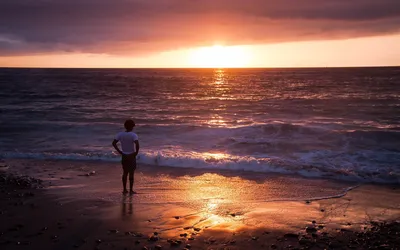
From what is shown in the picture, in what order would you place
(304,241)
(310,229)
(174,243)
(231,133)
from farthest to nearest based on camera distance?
1. (231,133)
2. (310,229)
3. (304,241)
4. (174,243)

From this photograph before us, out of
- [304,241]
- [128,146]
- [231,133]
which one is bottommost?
[231,133]

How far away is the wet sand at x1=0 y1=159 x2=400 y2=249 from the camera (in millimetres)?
6332

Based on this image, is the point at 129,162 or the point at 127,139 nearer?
the point at 127,139

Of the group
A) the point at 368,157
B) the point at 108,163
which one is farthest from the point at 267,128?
the point at 108,163

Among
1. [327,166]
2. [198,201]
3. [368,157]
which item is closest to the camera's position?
[198,201]

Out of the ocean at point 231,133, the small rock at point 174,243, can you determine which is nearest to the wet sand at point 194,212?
the small rock at point 174,243

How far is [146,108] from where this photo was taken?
3045cm

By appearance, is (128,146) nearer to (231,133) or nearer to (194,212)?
(194,212)

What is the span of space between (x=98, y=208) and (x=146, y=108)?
22695mm

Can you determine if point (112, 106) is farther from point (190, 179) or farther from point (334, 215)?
point (334, 215)

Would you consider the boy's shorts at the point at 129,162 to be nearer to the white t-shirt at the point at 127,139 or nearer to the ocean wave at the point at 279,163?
the white t-shirt at the point at 127,139

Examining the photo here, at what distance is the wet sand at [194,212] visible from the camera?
6332 millimetres

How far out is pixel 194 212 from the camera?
7.73m

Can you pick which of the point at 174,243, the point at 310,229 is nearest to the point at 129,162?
the point at 174,243
